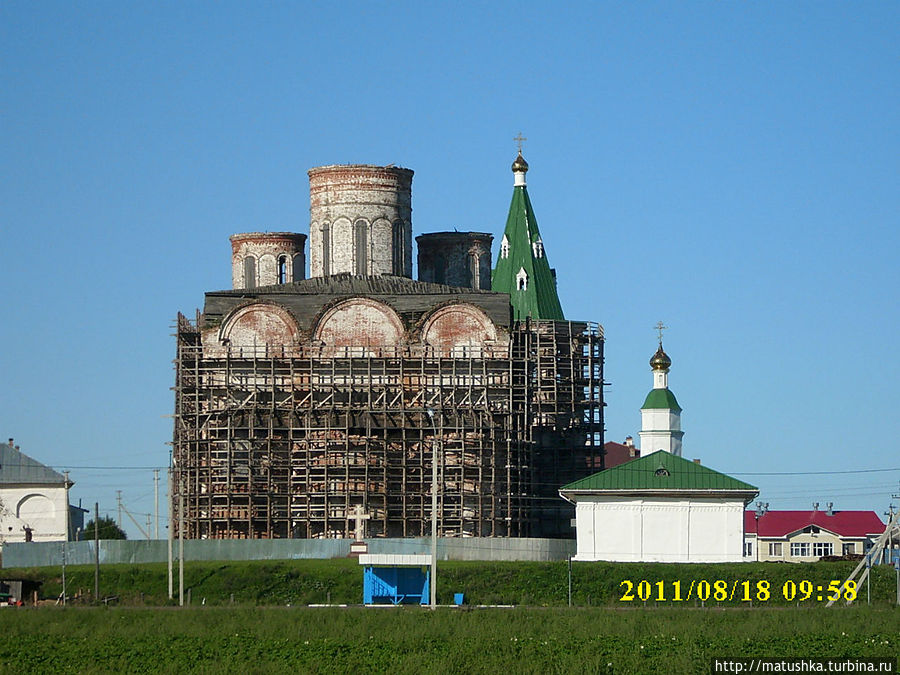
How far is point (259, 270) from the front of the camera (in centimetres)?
6556

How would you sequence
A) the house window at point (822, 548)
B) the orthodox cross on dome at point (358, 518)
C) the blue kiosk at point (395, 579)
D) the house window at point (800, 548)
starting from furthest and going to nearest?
the house window at point (800, 548) < the house window at point (822, 548) < the orthodox cross on dome at point (358, 518) < the blue kiosk at point (395, 579)

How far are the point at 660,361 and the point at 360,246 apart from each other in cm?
1003

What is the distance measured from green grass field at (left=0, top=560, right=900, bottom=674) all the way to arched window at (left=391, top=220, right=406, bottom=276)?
15310 millimetres

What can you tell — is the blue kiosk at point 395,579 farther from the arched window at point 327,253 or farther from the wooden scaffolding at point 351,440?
the arched window at point 327,253

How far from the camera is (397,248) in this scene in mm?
63000

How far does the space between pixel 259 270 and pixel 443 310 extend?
30.8 ft

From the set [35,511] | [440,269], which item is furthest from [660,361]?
[35,511]

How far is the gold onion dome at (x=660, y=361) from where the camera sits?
62.5m

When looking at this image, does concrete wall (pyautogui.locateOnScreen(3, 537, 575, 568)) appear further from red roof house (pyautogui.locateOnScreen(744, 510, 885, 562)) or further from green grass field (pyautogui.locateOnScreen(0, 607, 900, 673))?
red roof house (pyautogui.locateOnScreen(744, 510, 885, 562))

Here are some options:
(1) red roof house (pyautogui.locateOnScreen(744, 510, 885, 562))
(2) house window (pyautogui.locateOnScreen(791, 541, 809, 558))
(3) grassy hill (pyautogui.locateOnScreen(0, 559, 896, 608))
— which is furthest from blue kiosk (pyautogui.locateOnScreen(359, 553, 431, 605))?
(2) house window (pyautogui.locateOnScreen(791, 541, 809, 558))

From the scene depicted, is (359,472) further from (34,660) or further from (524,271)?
(34,660)

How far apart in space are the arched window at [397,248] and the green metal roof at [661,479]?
12102mm

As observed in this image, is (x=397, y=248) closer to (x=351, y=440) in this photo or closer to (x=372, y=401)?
(x=372, y=401)

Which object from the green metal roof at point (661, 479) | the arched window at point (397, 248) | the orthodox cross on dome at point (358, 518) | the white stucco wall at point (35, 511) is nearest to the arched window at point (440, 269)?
the arched window at point (397, 248)
